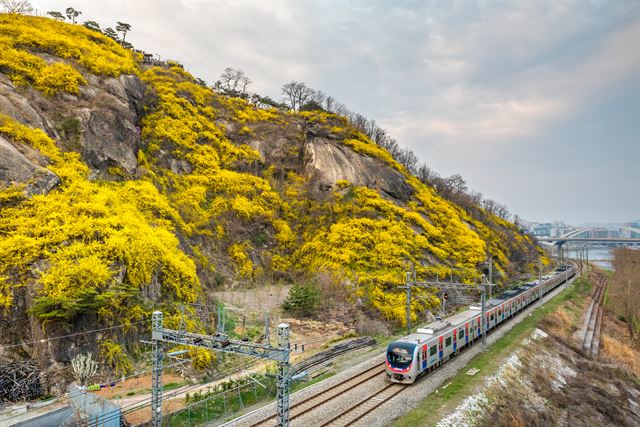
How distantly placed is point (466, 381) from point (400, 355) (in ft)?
16.1

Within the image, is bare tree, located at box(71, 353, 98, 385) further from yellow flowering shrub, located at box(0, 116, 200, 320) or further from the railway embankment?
the railway embankment

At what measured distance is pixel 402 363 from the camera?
23.5m

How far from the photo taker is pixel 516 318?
146 ft

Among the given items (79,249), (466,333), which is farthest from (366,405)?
(79,249)

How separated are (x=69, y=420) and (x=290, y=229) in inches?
1416

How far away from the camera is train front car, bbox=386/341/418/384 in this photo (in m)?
23.4

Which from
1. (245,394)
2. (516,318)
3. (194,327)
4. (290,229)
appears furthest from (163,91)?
(516,318)

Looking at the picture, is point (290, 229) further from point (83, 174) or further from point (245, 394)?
point (245, 394)

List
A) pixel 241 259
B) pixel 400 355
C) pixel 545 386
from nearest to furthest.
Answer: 1. pixel 400 355
2. pixel 545 386
3. pixel 241 259

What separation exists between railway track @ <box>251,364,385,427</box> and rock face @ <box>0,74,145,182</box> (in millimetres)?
27714

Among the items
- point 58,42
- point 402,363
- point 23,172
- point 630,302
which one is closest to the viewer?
point 402,363

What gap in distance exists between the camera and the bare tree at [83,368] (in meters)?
18.8

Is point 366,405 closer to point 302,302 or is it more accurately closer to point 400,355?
point 400,355

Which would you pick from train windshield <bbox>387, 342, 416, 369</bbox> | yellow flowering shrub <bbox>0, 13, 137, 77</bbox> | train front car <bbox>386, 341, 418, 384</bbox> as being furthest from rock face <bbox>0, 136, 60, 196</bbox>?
train front car <bbox>386, 341, 418, 384</bbox>
